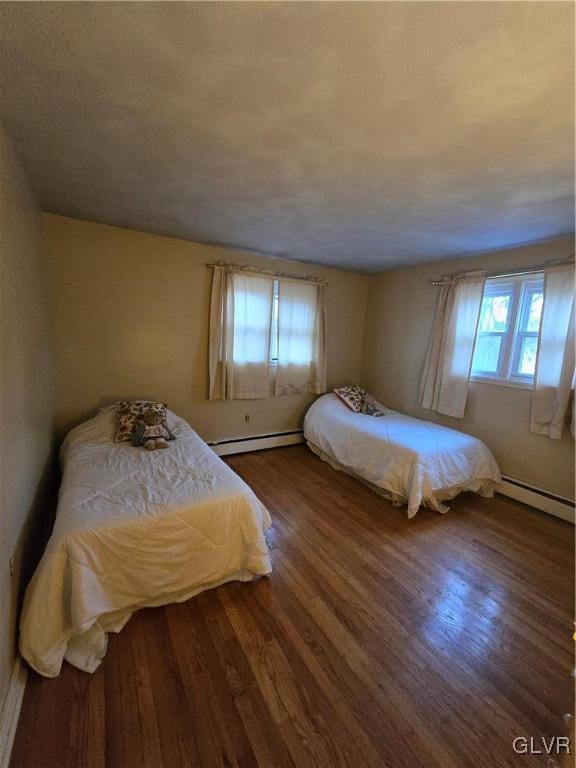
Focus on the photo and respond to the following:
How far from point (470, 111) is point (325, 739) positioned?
2.44 m

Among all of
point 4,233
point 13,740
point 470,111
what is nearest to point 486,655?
point 13,740

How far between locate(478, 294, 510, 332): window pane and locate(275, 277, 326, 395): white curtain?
69.9 inches

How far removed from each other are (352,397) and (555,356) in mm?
1957

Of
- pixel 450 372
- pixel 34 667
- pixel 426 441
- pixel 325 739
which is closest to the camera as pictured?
pixel 325 739

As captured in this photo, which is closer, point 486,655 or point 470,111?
point 470,111

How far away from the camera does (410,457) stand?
2.55 meters

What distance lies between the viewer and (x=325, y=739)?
3.58ft

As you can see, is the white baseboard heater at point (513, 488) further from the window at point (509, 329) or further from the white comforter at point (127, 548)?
the white comforter at point (127, 548)

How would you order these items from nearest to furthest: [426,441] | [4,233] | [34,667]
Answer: [34,667] → [4,233] → [426,441]

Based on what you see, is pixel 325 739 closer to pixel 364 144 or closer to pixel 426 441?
pixel 426 441

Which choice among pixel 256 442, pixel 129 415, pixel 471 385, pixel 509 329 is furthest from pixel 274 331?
pixel 509 329

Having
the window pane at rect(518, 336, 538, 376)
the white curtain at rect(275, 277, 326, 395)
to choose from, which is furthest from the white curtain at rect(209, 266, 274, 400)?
the window pane at rect(518, 336, 538, 376)

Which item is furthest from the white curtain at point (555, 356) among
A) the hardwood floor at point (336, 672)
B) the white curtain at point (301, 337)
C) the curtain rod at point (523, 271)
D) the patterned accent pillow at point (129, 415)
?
the patterned accent pillow at point (129, 415)

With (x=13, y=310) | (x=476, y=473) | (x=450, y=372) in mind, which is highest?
(x=13, y=310)
